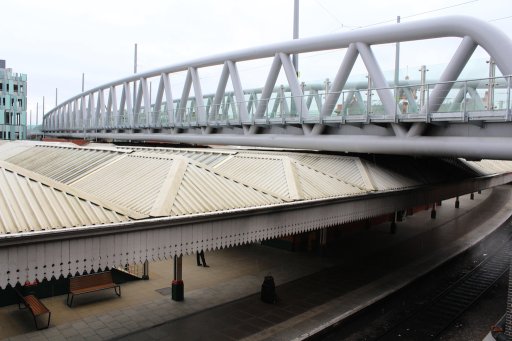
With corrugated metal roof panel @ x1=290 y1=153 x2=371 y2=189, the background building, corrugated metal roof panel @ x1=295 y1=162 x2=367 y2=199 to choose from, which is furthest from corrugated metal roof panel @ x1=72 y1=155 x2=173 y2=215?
the background building

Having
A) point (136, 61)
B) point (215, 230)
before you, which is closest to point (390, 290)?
point (215, 230)

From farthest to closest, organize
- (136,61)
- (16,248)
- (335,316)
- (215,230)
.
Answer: (136,61) < (335,316) < (215,230) < (16,248)

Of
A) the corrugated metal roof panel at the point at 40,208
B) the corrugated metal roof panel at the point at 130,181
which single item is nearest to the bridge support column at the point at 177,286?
the corrugated metal roof panel at the point at 130,181

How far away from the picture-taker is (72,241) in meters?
7.12

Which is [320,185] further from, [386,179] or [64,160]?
[64,160]

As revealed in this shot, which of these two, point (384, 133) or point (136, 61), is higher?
point (136, 61)

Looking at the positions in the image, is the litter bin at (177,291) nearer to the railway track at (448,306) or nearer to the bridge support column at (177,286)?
the bridge support column at (177,286)

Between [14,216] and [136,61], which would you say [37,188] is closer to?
[14,216]

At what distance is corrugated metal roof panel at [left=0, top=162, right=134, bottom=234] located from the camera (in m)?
7.09

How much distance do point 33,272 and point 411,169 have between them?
16014mm

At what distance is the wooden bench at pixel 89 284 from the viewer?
13055mm

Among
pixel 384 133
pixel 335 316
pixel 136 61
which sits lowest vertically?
pixel 335 316

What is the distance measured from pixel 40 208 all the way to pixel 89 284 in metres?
6.76

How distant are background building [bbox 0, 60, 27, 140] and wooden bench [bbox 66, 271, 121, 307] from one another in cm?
7010
